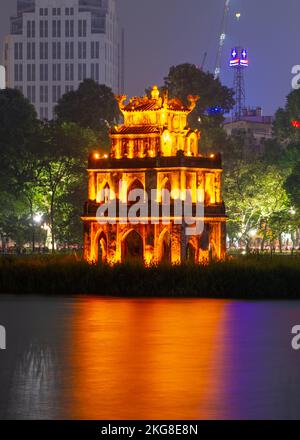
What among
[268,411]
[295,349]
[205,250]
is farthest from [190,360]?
[205,250]

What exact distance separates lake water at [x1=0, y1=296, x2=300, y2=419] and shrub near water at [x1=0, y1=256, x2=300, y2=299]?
405 inches

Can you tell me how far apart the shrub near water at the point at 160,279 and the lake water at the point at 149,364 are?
10.3 metres

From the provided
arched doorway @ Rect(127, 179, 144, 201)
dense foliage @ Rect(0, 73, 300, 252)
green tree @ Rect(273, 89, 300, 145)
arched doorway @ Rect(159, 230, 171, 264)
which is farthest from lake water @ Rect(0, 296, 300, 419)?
green tree @ Rect(273, 89, 300, 145)

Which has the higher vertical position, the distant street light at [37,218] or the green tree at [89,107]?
the green tree at [89,107]

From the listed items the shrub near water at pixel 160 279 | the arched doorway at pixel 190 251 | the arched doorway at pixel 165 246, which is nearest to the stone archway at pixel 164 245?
the arched doorway at pixel 165 246

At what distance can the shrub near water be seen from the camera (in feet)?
201

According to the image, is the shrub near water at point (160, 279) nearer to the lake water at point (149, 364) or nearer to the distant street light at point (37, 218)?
the lake water at point (149, 364)

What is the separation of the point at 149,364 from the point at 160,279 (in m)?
29.3

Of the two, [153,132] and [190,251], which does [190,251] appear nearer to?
[190,251]

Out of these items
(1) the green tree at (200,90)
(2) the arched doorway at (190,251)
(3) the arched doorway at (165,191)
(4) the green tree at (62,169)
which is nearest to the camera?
(3) the arched doorway at (165,191)

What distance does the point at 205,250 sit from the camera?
3145 inches

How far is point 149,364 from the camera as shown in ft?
107

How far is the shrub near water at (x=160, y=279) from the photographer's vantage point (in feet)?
201

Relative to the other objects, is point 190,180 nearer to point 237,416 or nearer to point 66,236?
point 66,236
